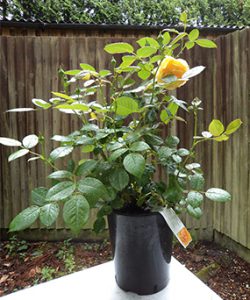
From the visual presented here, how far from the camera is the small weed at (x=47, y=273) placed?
5.84ft

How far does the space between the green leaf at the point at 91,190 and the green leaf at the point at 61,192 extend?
2 centimetres

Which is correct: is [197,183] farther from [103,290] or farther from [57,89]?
[57,89]

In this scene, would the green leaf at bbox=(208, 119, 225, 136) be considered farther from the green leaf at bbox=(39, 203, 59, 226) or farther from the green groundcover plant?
the green leaf at bbox=(39, 203, 59, 226)

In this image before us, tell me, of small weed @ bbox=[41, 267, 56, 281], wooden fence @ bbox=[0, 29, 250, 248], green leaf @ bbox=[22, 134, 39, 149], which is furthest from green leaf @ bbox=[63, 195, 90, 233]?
wooden fence @ bbox=[0, 29, 250, 248]

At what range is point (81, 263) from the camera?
197cm

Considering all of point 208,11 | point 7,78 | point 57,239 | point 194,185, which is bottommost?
point 57,239

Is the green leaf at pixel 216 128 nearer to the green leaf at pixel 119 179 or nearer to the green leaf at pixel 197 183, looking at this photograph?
the green leaf at pixel 197 183

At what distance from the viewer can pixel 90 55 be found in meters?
2.08

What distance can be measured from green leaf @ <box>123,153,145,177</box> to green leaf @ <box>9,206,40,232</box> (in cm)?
19

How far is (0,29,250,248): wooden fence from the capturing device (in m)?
2.03

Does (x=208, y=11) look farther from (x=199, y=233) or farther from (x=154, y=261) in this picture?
(x=154, y=261)

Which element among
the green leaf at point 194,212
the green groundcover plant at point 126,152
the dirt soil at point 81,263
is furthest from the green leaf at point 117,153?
the dirt soil at point 81,263

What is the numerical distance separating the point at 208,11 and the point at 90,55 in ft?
7.86

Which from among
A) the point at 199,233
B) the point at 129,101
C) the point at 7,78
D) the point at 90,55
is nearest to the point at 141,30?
the point at 90,55
